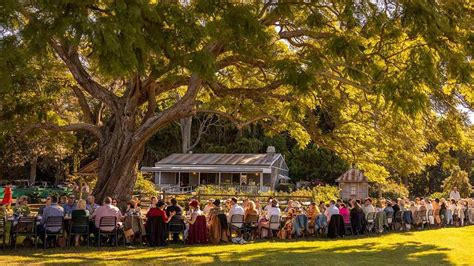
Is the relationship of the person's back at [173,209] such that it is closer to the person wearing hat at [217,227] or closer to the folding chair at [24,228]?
the person wearing hat at [217,227]

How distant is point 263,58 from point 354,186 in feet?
94.0

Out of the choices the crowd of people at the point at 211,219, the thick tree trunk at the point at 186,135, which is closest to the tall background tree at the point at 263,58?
the crowd of people at the point at 211,219

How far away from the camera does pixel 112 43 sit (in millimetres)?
8016

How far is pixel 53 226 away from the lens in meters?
14.1

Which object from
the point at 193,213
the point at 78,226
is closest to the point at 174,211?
the point at 193,213

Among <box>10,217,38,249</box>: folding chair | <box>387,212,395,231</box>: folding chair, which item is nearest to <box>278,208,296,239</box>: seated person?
<box>387,212,395,231</box>: folding chair

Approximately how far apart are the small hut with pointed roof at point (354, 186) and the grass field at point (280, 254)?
73.9ft

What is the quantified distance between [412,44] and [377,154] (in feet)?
30.2

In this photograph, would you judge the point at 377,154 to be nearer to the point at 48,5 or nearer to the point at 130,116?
the point at 130,116

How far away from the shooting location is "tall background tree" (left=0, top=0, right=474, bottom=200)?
876cm

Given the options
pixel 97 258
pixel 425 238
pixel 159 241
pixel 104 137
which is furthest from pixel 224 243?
pixel 425 238

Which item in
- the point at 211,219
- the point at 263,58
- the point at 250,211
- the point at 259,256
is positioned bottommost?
the point at 259,256

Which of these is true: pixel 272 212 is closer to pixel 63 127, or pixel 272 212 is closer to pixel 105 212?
pixel 105 212

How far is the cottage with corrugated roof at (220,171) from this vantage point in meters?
46.2
